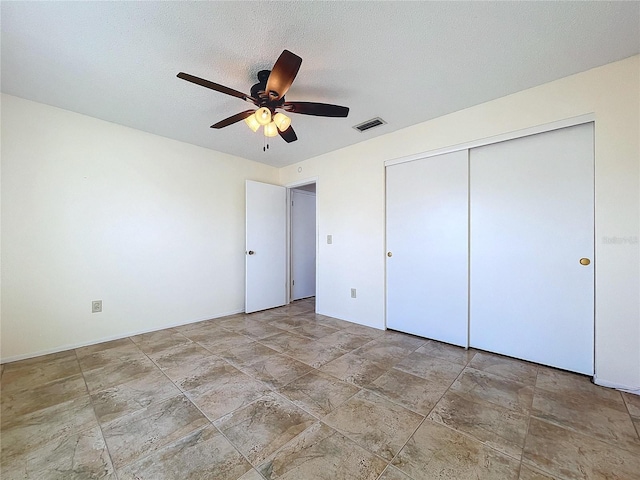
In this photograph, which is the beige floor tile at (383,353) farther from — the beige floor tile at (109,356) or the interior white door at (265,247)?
the beige floor tile at (109,356)

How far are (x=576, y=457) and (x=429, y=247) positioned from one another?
74.7 inches

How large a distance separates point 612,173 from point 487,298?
1.37 metres

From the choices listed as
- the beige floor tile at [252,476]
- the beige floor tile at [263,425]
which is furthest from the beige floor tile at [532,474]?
the beige floor tile at [252,476]

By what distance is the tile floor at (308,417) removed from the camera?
1252 millimetres

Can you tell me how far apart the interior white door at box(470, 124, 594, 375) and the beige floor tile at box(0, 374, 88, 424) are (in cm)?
350

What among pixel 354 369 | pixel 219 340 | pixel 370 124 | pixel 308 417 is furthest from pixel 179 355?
pixel 370 124

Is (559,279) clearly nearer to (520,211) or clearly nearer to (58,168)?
(520,211)

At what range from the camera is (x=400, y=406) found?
5.64 feet

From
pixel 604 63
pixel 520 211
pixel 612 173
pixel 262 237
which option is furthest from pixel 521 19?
pixel 262 237

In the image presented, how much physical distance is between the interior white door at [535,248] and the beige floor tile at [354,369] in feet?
3.97

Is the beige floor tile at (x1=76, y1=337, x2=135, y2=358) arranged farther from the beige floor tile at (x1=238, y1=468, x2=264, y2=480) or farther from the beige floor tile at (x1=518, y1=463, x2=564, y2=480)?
the beige floor tile at (x1=518, y1=463, x2=564, y2=480)

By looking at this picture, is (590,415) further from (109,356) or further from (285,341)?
(109,356)

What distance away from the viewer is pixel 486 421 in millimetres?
1568

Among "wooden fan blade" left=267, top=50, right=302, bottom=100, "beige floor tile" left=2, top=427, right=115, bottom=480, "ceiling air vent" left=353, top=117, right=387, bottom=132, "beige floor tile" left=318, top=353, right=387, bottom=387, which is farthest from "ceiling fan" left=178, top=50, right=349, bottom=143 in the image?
"beige floor tile" left=2, top=427, right=115, bottom=480
